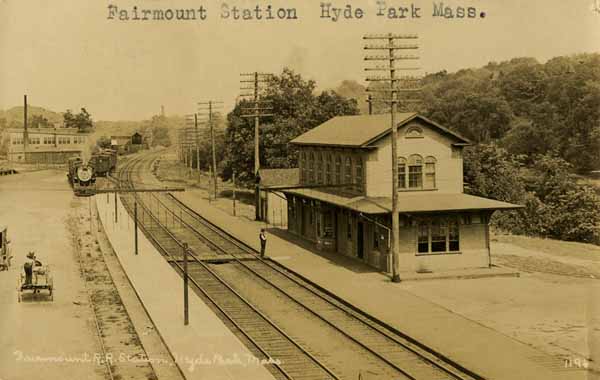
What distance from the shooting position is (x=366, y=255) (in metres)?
33.4

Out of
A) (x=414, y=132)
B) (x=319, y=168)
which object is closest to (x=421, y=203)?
(x=414, y=132)

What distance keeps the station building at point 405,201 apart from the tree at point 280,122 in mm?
21897

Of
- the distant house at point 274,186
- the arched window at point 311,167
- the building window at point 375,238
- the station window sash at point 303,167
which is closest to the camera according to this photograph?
the building window at point 375,238

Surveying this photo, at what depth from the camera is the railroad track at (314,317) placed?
1830 centimetres

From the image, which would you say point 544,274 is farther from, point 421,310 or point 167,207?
point 167,207

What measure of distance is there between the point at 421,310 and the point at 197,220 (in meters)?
30.0

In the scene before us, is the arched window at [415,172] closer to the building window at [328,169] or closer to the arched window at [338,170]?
the arched window at [338,170]

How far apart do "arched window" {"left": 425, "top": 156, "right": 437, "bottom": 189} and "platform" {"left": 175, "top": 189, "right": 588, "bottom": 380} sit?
459cm

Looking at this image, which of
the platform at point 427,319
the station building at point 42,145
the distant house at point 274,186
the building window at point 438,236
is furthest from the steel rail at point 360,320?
the station building at point 42,145

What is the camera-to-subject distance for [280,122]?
61.9 m

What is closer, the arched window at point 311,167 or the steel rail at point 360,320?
the steel rail at point 360,320

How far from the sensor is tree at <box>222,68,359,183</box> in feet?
201

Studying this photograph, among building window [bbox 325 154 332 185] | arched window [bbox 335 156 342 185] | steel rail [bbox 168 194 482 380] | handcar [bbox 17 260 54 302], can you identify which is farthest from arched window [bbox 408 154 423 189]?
handcar [bbox 17 260 54 302]

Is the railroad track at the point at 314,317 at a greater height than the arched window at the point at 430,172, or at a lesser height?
lesser
